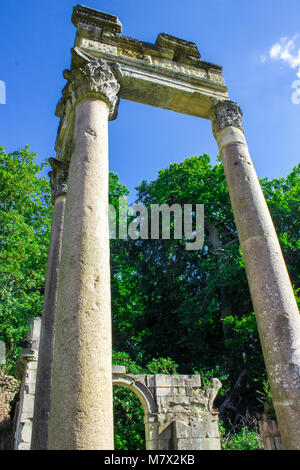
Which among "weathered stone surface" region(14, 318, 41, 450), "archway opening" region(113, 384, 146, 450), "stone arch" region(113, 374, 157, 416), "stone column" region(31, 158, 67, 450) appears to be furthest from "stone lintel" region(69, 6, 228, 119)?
"archway opening" region(113, 384, 146, 450)

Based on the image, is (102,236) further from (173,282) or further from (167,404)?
(173,282)

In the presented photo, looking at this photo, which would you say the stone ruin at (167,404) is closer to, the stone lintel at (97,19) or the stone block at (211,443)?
the stone block at (211,443)

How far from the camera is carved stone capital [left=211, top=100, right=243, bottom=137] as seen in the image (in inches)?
306

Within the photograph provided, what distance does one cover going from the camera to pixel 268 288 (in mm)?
5438

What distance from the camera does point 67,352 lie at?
3.78 meters

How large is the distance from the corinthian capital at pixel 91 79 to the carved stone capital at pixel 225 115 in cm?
229

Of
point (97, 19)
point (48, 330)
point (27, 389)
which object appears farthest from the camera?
point (27, 389)

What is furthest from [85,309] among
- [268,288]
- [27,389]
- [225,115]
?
[27,389]

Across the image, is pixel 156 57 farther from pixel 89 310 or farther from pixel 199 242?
pixel 199 242

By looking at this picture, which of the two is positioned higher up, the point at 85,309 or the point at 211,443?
the point at 85,309

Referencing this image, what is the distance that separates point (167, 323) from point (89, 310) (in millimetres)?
17893

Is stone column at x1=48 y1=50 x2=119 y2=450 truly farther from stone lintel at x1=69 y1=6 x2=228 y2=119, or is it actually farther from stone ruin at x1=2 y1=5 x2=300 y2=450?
stone lintel at x1=69 y1=6 x2=228 y2=119

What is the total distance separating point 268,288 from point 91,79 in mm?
4581

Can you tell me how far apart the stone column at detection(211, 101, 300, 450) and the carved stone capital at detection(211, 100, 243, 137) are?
18cm
